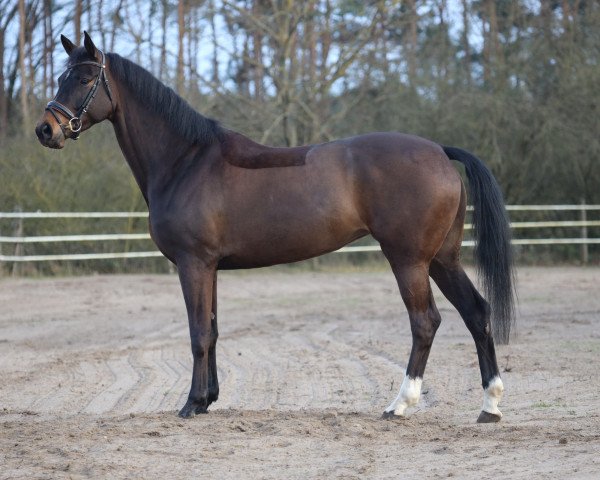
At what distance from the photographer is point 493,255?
5770 millimetres

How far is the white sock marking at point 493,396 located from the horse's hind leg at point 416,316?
16.2 inches

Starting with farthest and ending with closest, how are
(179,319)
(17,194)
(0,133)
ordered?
1. (0,133)
2. (17,194)
3. (179,319)

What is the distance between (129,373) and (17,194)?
1085cm

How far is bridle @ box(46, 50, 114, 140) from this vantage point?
5.69 m

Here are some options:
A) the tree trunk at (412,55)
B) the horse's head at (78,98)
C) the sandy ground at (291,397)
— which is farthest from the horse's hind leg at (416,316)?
the tree trunk at (412,55)

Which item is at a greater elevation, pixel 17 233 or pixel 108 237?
pixel 17 233

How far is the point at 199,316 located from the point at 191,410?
587 millimetres

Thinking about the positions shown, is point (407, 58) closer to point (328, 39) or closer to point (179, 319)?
point (328, 39)

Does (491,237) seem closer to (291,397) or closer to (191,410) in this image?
(291,397)

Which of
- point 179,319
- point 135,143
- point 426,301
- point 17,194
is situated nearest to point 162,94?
point 135,143

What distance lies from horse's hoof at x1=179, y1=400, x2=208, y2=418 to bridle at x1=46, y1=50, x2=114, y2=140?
188 centimetres

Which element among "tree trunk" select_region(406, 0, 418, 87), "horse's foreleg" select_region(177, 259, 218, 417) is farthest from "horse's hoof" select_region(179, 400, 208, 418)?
"tree trunk" select_region(406, 0, 418, 87)

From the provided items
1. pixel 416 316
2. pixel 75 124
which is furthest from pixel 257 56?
pixel 416 316

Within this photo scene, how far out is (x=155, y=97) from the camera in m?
5.98
